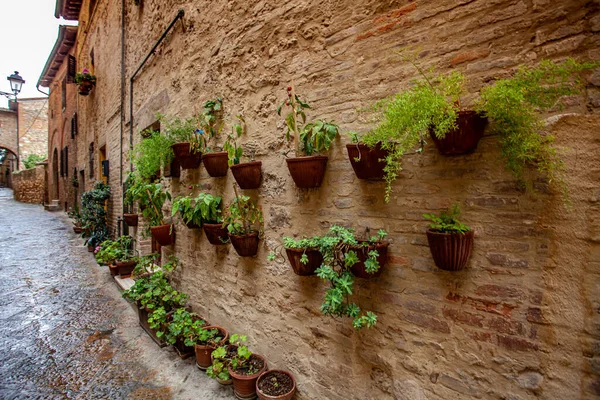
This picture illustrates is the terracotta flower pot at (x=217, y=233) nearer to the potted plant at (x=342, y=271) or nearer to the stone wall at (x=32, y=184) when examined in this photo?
the potted plant at (x=342, y=271)

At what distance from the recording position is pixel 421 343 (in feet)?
5.18

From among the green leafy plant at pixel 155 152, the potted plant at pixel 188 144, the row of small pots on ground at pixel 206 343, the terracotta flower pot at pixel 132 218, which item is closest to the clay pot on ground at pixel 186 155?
the potted plant at pixel 188 144

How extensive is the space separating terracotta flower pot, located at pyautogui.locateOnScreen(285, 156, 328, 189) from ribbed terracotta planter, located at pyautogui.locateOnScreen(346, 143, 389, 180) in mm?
279

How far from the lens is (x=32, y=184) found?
56.0 feet

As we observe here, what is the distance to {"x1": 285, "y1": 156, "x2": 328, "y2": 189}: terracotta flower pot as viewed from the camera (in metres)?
1.92

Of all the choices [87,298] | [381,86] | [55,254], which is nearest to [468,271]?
[381,86]

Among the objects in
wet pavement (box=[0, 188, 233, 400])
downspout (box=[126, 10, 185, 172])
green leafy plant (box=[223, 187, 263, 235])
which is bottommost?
wet pavement (box=[0, 188, 233, 400])

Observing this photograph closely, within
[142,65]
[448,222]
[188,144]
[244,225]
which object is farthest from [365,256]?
[142,65]

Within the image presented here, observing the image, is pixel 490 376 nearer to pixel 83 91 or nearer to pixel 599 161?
pixel 599 161

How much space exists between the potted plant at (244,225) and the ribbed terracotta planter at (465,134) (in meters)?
1.61

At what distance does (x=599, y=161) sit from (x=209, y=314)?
332 centimetres

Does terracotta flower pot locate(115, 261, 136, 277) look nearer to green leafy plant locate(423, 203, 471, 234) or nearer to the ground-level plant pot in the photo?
the ground-level plant pot

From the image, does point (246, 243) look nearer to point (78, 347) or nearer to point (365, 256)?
point (365, 256)

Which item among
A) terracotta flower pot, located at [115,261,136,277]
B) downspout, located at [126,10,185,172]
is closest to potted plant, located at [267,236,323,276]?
downspout, located at [126,10,185,172]
